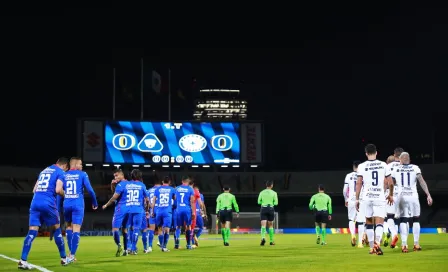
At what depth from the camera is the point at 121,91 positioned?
68.4 m

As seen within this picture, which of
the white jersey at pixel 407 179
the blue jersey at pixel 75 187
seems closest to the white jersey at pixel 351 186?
the white jersey at pixel 407 179

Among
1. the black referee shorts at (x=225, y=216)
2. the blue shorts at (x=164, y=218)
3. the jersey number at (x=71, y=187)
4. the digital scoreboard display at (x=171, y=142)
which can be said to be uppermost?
the digital scoreboard display at (x=171, y=142)

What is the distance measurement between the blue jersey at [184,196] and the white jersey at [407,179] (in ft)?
28.6

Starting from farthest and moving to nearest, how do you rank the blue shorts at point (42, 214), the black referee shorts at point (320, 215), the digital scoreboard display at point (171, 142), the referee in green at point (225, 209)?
the digital scoreboard display at point (171, 142), the black referee shorts at point (320, 215), the referee in green at point (225, 209), the blue shorts at point (42, 214)

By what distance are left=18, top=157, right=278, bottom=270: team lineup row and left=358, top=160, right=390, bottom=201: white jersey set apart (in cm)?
705

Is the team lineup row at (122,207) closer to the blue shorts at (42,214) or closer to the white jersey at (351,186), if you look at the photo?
the blue shorts at (42,214)

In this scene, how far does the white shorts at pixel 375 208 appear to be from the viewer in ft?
60.4

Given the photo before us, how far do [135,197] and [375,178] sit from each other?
744cm

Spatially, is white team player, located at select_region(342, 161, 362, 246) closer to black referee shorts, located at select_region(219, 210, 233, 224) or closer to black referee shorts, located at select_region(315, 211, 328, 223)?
black referee shorts, located at select_region(315, 211, 328, 223)

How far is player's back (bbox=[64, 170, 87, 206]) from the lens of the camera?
19.1 meters

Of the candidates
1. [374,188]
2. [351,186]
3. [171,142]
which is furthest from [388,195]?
[171,142]

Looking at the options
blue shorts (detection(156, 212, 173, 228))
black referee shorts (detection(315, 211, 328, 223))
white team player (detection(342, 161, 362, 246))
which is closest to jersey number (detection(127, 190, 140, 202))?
blue shorts (detection(156, 212, 173, 228))

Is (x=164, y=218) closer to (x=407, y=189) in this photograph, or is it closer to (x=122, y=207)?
(x=122, y=207)

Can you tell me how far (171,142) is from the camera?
61938 millimetres
